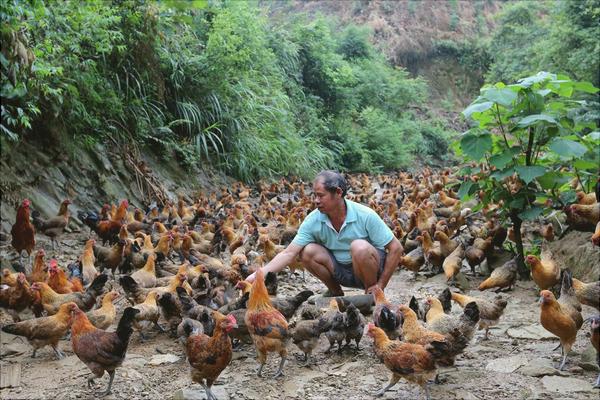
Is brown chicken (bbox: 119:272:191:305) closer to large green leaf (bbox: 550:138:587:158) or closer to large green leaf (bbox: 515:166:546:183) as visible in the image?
large green leaf (bbox: 515:166:546:183)

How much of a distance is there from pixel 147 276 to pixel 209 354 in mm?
2871

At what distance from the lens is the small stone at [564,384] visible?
4418 millimetres

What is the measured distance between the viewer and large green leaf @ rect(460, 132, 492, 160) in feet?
22.6

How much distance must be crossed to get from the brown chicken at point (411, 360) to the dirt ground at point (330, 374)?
0.29 m

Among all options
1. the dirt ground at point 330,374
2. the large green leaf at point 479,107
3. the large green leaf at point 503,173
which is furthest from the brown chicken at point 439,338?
the large green leaf at point 479,107

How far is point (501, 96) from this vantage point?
6598 mm

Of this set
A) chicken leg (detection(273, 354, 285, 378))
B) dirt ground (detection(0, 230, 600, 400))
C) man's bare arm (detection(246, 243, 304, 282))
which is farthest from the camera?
man's bare arm (detection(246, 243, 304, 282))

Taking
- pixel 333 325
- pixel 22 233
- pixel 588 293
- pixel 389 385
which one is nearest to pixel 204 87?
pixel 22 233

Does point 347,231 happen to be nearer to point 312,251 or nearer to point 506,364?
point 312,251

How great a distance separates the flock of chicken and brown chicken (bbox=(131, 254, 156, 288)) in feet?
0.06

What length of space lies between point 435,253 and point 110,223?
564cm

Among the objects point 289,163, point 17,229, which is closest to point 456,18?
point 289,163

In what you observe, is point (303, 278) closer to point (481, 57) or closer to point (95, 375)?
point (95, 375)

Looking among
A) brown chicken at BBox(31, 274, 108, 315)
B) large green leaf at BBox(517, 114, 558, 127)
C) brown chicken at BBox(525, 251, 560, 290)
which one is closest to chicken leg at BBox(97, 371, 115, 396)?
brown chicken at BBox(31, 274, 108, 315)
